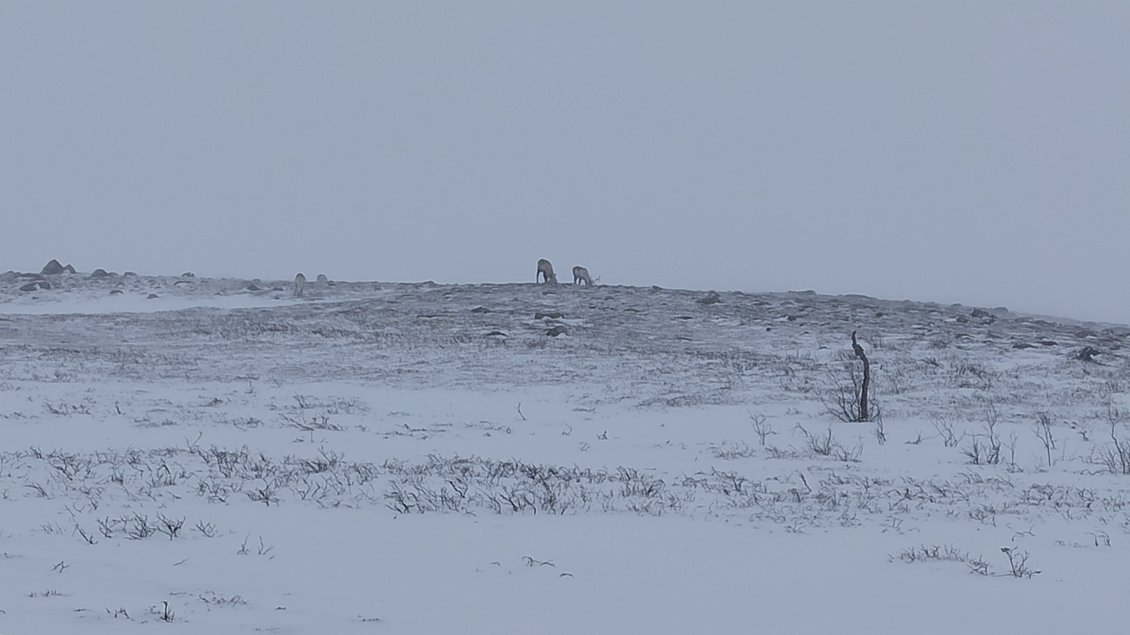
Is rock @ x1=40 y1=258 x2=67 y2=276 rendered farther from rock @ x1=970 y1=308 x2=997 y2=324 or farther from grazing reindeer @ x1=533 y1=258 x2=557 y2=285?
rock @ x1=970 y1=308 x2=997 y2=324

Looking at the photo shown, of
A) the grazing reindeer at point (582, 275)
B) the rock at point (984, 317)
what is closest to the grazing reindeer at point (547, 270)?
the grazing reindeer at point (582, 275)

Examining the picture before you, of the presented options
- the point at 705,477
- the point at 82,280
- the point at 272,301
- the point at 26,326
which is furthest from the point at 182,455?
the point at 82,280

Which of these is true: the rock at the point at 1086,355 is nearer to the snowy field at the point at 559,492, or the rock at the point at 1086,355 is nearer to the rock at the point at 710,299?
the snowy field at the point at 559,492

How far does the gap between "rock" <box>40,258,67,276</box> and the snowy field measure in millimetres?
30320

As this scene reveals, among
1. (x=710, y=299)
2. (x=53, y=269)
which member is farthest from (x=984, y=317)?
(x=53, y=269)

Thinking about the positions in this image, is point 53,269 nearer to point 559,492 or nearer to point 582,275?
point 582,275

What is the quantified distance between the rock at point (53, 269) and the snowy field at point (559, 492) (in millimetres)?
30320

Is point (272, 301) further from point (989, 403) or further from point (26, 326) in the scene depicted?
point (989, 403)

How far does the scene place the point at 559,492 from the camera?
28.9 ft

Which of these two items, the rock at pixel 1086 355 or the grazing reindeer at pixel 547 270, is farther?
the grazing reindeer at pixel 547 270

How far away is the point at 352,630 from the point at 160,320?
31.0 metres

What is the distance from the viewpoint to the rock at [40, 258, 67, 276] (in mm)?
50725

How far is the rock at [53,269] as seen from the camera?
166ft

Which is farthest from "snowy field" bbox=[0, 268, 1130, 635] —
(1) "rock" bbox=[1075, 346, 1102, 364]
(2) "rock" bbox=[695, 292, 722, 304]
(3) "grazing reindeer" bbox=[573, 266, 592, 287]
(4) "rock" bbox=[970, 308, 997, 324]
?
(3) "grazing reindeer" bbox=[573, 266, 592, 287]
